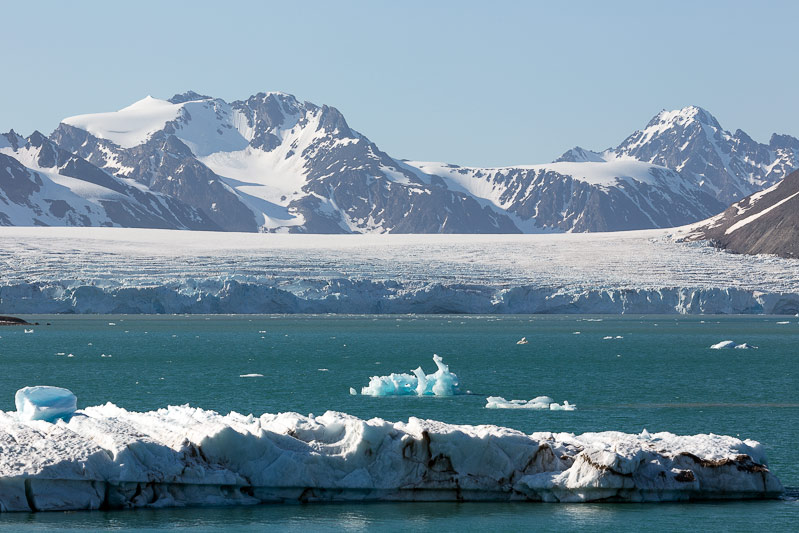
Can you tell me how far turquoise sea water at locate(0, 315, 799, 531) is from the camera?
16156 mm

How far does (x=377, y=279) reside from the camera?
8556 centimetres

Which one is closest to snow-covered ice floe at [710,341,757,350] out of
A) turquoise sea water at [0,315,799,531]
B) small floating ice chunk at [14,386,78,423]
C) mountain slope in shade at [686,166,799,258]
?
turquoise sea water at [0,315,799,531]

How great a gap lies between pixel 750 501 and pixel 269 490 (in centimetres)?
662

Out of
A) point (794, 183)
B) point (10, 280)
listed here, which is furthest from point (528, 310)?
point (794, 183)

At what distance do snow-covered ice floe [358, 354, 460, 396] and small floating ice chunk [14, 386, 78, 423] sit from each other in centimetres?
1323

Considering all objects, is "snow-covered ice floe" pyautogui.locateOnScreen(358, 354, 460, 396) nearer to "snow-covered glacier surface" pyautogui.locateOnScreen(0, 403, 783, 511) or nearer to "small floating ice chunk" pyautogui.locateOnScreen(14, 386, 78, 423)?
"small floating ice chunk" pyautogui.locateOnScreen(14, 386, 78, 423)

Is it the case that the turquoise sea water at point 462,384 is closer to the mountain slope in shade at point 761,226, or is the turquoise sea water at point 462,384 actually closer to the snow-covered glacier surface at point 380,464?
the snow-covered glacier surface at point 380,464

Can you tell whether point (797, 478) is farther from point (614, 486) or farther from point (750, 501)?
point (614, 486)

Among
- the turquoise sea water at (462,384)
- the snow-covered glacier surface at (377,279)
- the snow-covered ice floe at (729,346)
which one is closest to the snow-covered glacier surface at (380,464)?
the turquoise sea water at (462,384)

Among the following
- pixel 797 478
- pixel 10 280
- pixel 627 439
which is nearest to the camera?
pixel 627 439

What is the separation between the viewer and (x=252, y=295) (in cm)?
8188

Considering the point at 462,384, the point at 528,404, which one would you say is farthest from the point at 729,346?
the point at 528,404

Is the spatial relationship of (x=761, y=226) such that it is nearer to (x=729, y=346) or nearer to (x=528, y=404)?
(x=729, y=346)

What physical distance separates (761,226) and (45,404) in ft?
357
